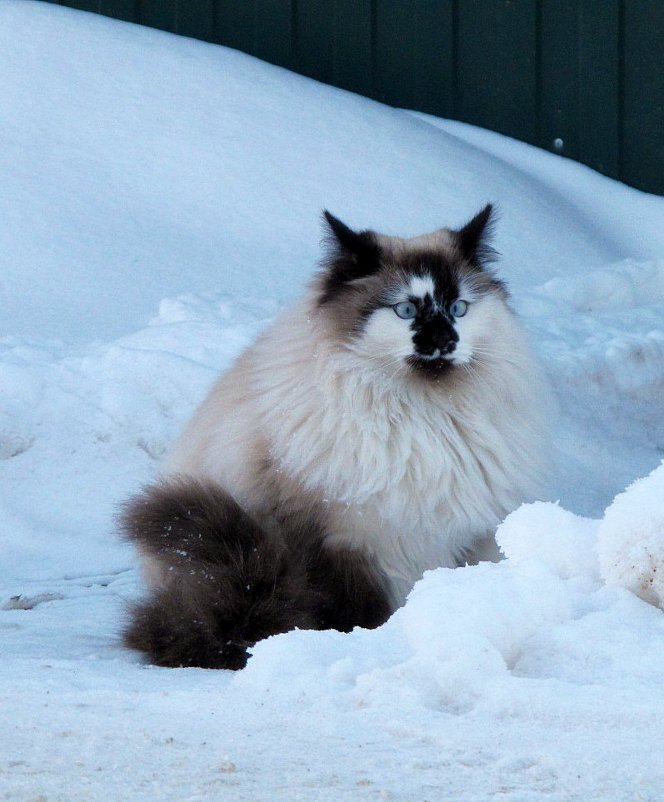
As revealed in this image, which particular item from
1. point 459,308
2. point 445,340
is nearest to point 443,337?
point 445,340

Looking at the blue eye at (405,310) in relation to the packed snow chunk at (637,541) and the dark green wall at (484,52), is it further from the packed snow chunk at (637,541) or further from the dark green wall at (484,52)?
the dark green wall at (484,52)

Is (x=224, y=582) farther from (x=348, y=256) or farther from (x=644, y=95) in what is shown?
(x=644, y=95)

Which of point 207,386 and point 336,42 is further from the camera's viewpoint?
point 336,42

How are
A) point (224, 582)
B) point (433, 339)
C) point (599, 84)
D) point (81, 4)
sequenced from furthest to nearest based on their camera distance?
point (599, 84)
point (81, 4)
point (433, 339)
point (224, 582)

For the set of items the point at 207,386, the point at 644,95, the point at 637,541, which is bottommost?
the point at 207,386

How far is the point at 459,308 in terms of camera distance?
287 centimetres

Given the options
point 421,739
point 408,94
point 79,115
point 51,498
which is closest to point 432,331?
point 421,739

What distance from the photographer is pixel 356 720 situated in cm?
166

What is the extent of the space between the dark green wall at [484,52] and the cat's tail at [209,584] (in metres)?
4.28

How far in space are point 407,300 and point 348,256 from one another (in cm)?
20

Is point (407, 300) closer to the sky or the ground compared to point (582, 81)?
closer to the ground

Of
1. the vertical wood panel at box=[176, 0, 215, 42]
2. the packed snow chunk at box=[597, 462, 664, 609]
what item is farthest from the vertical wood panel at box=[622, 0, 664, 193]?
the packed snow chunk at box=[597, 462, 664, 609]

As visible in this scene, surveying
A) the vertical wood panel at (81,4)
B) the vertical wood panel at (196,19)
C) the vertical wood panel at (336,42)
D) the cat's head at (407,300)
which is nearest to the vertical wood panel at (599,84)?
the vertical wood panel at (336,42)

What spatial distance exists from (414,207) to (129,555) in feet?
7.79
